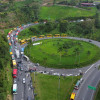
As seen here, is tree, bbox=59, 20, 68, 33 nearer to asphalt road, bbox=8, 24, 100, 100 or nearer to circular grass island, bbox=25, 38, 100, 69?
circular grass island, bbox=25, 38, 100, 69

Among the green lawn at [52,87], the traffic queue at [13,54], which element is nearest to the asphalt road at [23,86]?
the traffic queue at [13,54]

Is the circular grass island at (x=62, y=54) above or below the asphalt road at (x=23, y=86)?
above

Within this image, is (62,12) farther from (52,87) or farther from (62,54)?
(52,87)

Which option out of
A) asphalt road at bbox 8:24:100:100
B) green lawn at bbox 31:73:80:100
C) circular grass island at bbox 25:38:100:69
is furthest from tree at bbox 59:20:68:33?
green lawn at bbox 31:73:80:100

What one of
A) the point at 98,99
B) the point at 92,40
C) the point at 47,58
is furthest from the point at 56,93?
the point at 92,40

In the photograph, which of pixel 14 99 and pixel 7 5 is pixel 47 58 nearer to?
pixel 14 99

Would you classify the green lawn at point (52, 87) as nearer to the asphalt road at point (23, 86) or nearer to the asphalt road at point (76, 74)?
the asphalt road at point (23, 86)

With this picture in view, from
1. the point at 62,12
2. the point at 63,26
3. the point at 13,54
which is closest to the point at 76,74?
the point at 13,54
